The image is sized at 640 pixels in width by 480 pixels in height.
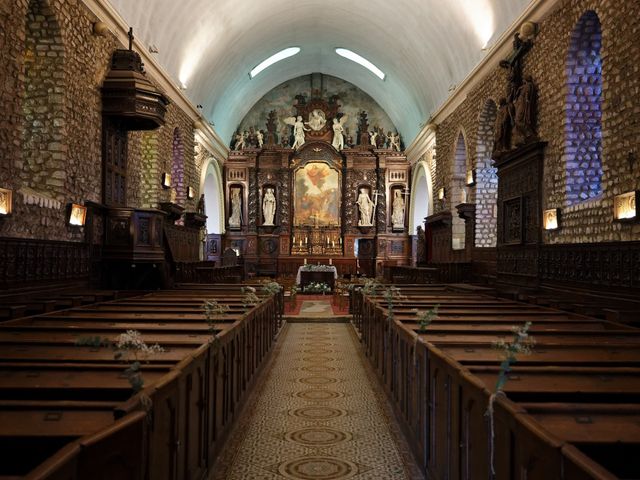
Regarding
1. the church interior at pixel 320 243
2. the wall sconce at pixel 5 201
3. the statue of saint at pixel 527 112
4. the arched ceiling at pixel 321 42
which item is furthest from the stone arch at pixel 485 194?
the wall sconce at pixel 5 201

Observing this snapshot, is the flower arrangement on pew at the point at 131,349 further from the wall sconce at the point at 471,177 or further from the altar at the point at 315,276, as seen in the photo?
the altar at the point at 315,276

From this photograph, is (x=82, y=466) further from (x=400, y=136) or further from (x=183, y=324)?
(x=400, y=136)

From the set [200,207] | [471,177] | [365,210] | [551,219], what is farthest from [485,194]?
[365,210]

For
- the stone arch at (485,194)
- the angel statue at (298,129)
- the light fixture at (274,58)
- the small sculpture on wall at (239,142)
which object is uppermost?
the light fixture at (274,58)

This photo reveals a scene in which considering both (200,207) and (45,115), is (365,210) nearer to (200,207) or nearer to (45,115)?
(200,207)

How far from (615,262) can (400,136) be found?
20596mm

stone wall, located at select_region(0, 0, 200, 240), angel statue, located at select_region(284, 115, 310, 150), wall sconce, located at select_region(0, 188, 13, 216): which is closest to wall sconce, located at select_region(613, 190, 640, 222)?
wall sconce, located at select_region(0, 188, 13, 216)

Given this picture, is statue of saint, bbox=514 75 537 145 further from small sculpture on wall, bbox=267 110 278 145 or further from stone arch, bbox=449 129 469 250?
small sculpture on wall, bbox=267 110 278 145

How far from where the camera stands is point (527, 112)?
12117mm

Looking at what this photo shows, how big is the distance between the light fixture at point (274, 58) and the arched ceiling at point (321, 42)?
55 cm

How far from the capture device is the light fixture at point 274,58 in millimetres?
24656

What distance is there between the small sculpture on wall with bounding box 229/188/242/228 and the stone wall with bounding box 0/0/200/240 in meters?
14.9

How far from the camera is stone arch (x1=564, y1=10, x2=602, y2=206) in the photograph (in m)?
10.6

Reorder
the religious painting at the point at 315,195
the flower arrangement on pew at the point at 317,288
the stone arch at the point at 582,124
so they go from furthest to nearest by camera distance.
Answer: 1. the religious painting at the point at 315,195
2. the flower arrangement on pew at the point at 317,288
3. the stone arch at the point at 582,124
